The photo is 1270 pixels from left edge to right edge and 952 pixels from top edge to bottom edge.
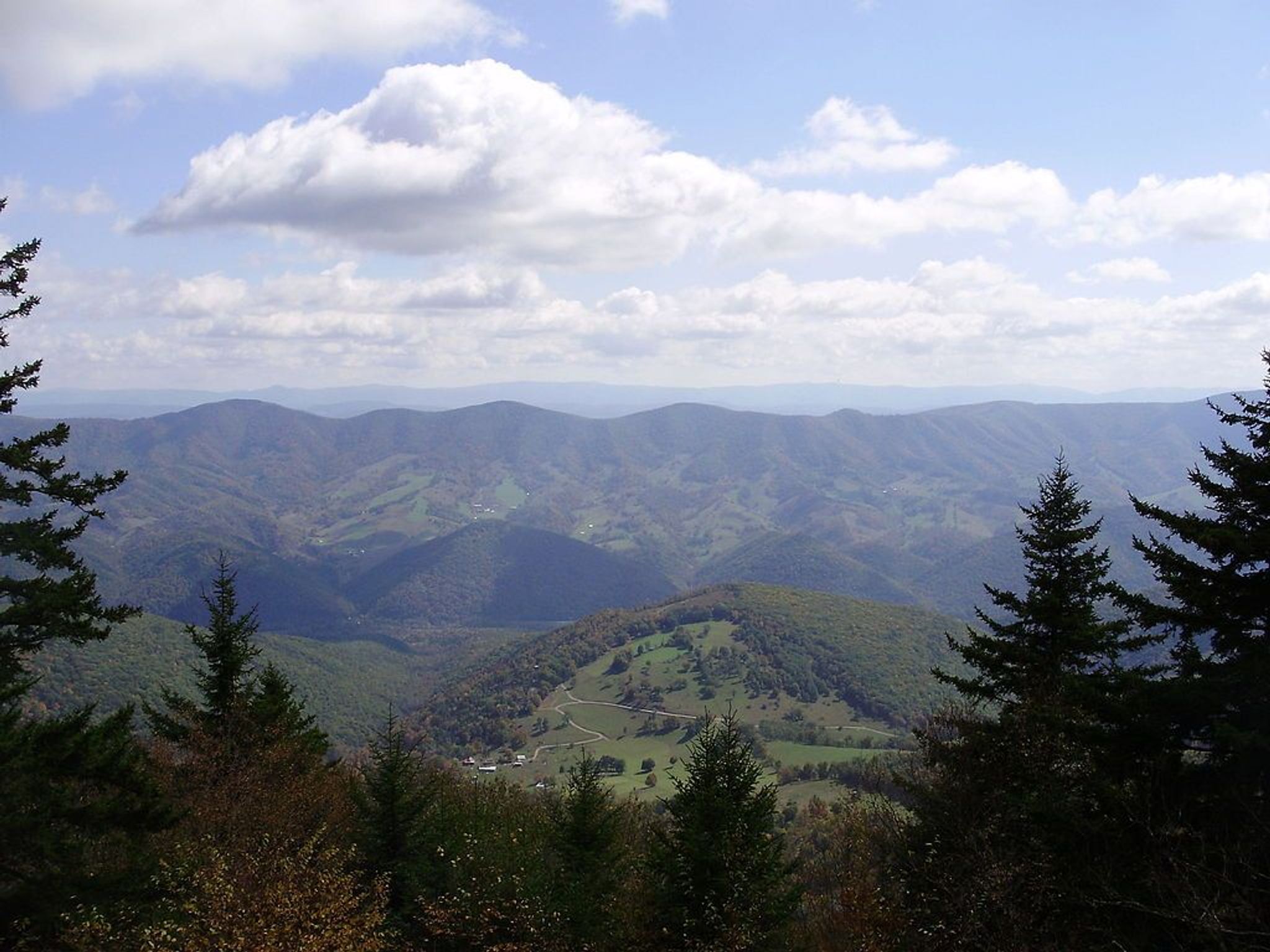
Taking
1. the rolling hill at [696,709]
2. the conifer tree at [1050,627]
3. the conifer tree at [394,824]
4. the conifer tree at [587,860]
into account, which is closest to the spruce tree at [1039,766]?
the conifer tree at [1050,627]

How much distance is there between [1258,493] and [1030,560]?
753 centimetres

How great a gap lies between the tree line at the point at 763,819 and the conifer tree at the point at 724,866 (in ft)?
0.24

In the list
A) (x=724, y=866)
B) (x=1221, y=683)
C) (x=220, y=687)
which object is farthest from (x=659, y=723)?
(x=1221, y=683)

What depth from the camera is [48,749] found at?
16.5 m

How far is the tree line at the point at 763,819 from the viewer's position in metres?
13.2

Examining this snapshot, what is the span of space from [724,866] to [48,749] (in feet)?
48.8

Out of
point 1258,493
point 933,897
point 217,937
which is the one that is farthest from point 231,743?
point 1258,493

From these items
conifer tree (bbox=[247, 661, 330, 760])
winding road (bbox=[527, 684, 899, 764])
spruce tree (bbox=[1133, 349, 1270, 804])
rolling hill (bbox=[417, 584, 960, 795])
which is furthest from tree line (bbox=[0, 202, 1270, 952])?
winding road (bbox=[527, 684, 899, 764])

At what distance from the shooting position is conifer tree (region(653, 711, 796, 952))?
709 inches

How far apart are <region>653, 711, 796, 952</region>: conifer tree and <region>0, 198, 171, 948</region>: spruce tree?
38.8 feet

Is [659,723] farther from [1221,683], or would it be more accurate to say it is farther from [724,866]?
[1221,683]

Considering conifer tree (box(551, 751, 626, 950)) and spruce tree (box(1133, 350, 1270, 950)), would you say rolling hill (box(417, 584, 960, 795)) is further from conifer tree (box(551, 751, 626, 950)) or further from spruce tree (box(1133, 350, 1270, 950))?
spruce tree (box(1133, 350, 1270, 950))

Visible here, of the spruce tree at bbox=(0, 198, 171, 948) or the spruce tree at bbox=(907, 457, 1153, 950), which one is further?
the spruce tree at bbox=(0, 198, 171, 948)

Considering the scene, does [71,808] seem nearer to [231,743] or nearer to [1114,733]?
[231,743]
